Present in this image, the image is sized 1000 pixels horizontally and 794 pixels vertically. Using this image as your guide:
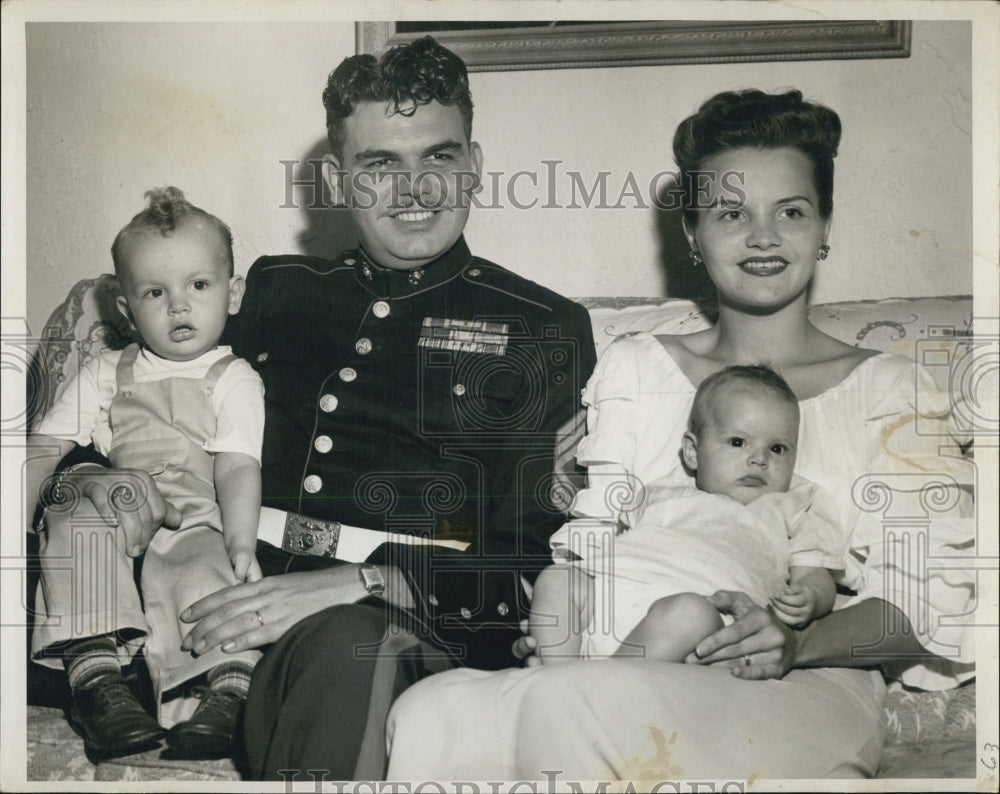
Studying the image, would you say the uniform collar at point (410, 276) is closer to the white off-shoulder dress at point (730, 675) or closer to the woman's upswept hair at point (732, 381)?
the white off-shoulder dress at point (730, 675)

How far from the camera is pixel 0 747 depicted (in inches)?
108

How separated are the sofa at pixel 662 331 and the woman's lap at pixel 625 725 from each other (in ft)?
0.44

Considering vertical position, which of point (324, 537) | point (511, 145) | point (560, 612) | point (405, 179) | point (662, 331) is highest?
point (511, 145)

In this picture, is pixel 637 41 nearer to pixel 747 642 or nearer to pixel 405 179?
pixel 405 179

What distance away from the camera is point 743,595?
2564mm

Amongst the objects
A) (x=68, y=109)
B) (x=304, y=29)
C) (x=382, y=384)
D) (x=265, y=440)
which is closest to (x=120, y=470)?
(x=265, y=440)

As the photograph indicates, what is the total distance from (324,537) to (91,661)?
0.57 m

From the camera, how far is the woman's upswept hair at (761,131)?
2762 millimetres

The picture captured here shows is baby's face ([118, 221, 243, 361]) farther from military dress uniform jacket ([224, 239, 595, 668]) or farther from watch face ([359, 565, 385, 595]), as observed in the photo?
watch face ([359, 565, 385, 595])

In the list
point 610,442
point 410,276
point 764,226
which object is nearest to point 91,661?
point 410,276

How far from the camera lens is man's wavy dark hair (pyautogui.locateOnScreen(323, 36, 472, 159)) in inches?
109

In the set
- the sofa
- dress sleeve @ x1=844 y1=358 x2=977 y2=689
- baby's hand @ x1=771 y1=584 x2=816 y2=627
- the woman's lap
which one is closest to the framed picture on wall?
the sofa

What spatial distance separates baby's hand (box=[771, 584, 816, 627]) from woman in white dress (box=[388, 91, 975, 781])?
0.09 ft

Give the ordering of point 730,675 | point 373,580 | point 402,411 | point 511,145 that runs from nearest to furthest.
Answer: point 730,675 < point 373,580 < point 402,411 < point 511,145
